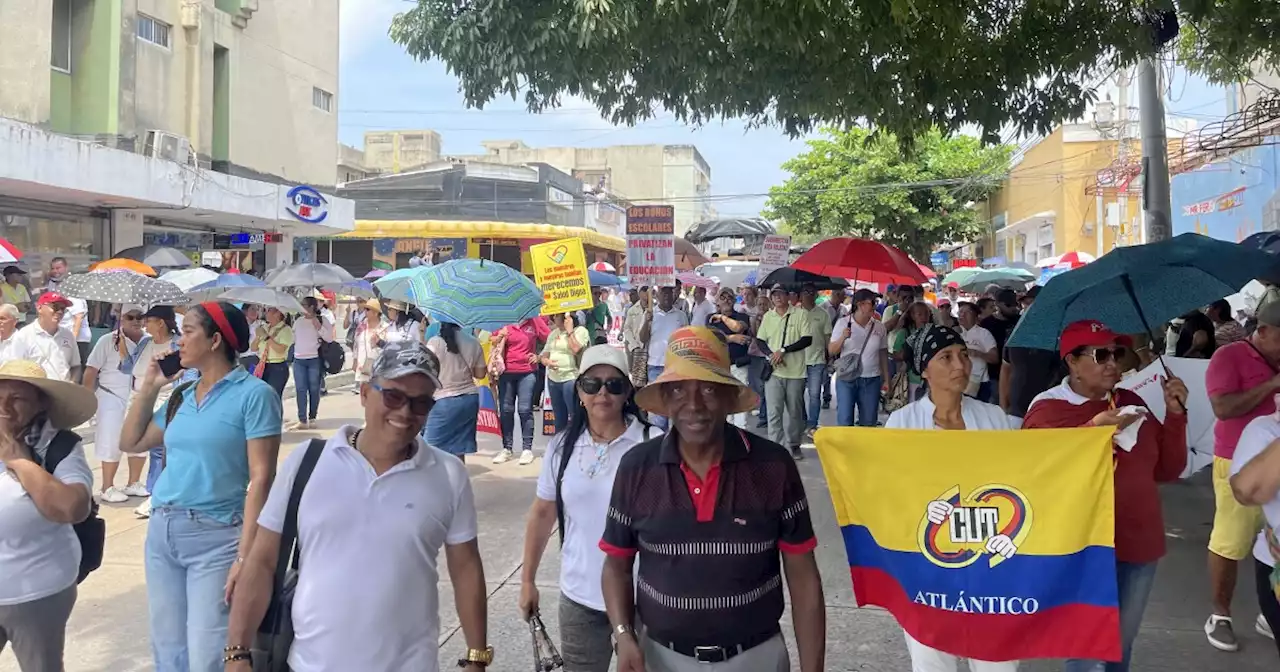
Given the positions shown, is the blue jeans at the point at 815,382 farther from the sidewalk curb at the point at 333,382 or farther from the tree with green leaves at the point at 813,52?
the sidewalk curb at the point at 333,382

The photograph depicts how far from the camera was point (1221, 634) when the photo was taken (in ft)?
15.6

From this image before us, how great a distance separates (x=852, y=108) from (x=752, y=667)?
5745mm

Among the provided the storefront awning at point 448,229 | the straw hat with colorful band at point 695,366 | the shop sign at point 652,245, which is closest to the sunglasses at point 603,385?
the straw hat with colorful band at point 695,366

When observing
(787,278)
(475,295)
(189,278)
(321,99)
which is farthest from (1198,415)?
(321,99)

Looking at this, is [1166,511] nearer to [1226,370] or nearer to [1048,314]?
[1226,370]

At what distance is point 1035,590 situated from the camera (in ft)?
10.6

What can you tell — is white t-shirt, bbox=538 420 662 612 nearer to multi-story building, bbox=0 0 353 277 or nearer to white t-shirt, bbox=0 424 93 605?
white t-shirt, bbox=0 424 93 605

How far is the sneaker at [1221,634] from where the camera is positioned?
15.3 feet

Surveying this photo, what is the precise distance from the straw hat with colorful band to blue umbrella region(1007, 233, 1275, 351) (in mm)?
1961

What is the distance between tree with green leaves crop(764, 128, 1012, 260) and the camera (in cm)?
3347

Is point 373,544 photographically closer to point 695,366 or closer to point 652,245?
point 695,366

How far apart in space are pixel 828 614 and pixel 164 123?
19610mm

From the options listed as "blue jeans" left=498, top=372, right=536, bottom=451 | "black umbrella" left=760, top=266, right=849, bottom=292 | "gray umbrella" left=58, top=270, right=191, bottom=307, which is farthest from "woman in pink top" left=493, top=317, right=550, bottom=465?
"black umbrella" left=760, top=266, right=849, bottom=292

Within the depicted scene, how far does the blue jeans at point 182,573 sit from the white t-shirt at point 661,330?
7593 millimetres
